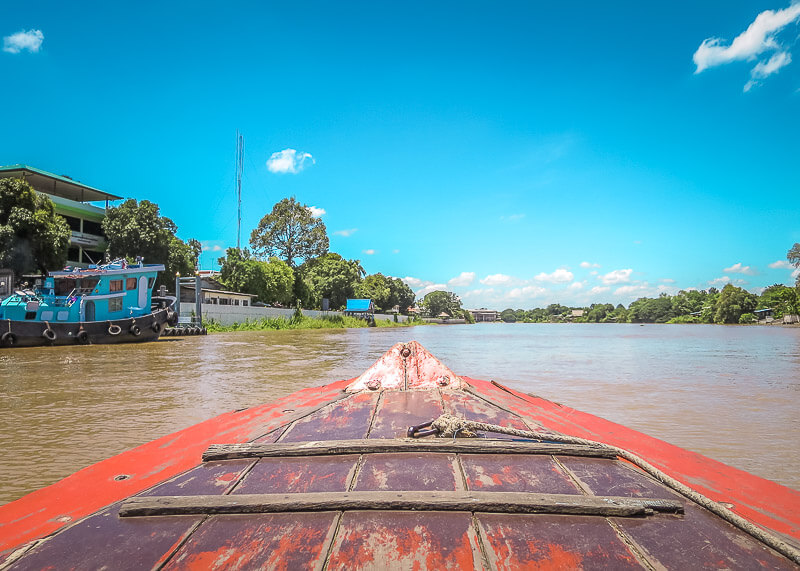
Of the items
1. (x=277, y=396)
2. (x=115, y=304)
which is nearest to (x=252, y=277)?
(x=115, y=304)

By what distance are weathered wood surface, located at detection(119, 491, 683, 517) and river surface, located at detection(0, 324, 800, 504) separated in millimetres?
2256

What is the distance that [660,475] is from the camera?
1.76 metres

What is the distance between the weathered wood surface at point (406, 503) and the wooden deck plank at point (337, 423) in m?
0.78

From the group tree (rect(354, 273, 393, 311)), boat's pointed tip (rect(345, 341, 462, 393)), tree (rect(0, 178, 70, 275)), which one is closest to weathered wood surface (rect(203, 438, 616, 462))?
boat's pointed tip (rect(345, 341, 462, 393))

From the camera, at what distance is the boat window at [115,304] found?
55.0 feet

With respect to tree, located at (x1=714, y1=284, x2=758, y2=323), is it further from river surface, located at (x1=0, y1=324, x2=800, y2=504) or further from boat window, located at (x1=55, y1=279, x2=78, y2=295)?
boat window, located at (x1=55, y1=279, x2=78, y2=295)

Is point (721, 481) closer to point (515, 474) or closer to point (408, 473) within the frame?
point (515, 474)

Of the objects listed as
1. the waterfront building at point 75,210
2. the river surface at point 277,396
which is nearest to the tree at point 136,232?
the waterfront building at point 75,210

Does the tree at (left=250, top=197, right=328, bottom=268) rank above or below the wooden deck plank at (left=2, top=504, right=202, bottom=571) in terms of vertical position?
above

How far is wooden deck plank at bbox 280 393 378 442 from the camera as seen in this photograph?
232 centimetres

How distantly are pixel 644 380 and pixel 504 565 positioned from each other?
345 inches

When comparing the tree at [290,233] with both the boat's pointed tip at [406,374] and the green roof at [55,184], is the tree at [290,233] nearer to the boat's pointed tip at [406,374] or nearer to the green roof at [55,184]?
the green roof at [55,184]

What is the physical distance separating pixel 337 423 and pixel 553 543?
1.52m

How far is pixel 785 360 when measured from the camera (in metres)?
12.2
